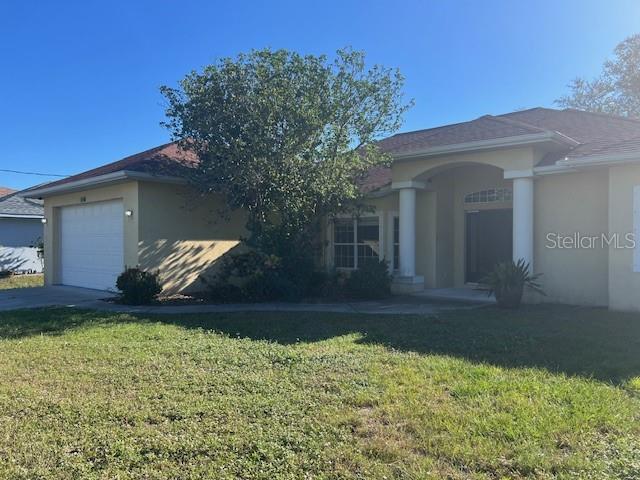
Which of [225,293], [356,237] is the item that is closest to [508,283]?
[356,237]

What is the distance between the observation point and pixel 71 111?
82.5 ft

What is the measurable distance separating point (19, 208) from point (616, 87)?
34718mm

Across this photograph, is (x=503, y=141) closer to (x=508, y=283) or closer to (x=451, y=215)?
(x=508, y=283)

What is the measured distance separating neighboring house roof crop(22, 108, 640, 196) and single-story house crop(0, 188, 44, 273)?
8.17 m

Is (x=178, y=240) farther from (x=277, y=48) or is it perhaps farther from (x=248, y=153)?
(x=277, y=48)

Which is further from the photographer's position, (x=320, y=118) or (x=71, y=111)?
(x=71, y=111)

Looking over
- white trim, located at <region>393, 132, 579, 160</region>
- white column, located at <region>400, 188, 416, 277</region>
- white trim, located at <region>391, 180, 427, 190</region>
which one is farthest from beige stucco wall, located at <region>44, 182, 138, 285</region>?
white trim, located at <region>393, 132, 579, 160</region>

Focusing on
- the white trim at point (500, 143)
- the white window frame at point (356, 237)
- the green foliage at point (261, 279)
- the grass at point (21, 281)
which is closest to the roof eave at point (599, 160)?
the white trim at point (500, 143)

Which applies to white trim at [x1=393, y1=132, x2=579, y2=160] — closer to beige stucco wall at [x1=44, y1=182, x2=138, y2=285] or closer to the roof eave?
the roof eave

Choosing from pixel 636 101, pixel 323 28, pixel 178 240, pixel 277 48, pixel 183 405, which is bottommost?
pixel 183 405

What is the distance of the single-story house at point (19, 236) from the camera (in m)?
22.6

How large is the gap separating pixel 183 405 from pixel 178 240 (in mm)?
9817

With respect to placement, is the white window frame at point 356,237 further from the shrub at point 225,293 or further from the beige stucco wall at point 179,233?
the shrub at point 225,293

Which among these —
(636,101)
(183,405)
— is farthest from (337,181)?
(636,101)
